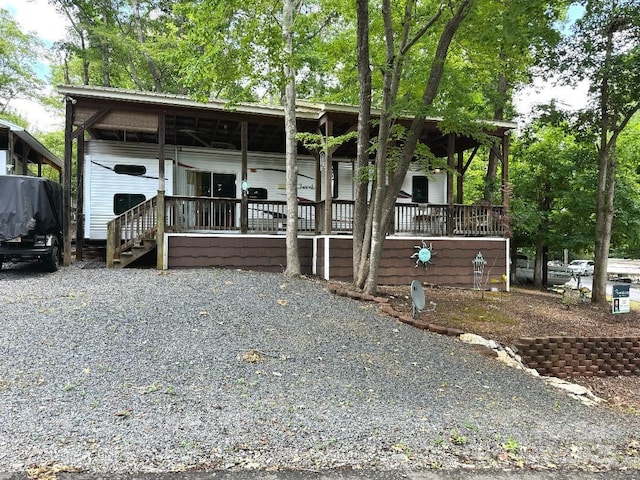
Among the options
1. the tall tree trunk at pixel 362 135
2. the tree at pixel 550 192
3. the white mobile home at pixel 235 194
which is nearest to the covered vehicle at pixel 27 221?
the white mobile home at pixel 235 194

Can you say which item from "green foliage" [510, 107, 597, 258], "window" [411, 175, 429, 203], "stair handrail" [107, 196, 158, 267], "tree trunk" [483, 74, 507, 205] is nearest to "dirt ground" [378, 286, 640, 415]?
"window" [411, 175, 429, 203]

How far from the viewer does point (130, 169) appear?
42.5 feet

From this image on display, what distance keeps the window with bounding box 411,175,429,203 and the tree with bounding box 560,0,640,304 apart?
→ 194 inches

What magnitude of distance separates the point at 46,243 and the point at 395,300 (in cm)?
755

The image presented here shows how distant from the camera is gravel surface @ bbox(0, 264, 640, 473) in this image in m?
3.07

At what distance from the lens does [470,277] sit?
12359mm

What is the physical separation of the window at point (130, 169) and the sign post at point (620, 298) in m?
12.5

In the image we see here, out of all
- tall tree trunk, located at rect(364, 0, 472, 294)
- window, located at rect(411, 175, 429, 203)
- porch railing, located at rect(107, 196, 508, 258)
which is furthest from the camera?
window, located at rect(411, 175, 429, 203)

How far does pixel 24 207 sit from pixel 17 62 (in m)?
22.5

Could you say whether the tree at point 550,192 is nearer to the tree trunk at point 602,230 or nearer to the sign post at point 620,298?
the tree trunk at point 602,230

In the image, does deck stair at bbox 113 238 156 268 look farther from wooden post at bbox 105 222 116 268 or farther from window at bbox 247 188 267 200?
window at bbox 247 188 267 200

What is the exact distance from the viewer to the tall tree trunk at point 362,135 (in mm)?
8922

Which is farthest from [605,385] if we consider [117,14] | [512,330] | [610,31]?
[117,14]

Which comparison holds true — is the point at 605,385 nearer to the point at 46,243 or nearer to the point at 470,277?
the point at 470,277
